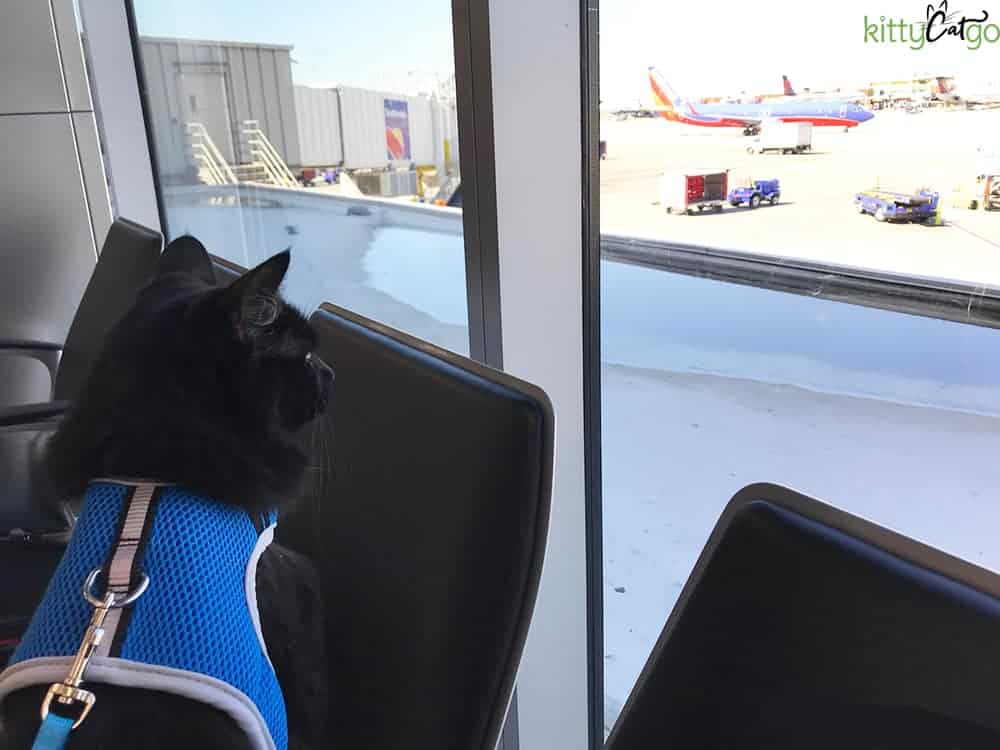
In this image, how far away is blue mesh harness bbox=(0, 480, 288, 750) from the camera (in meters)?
0.59

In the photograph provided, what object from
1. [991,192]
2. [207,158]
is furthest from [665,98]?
[207,158]

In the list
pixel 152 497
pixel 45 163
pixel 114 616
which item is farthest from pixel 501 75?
pixel 45 163

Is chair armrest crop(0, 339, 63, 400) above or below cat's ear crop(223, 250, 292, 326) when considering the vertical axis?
below

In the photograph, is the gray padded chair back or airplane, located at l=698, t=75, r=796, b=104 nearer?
airplane, located at l=698, t=75, r=796, b=104

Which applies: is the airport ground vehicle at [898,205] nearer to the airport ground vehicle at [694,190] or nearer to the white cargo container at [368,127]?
the airport ground vehicle at [694,190]

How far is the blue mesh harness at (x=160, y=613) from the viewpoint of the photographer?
585 mm

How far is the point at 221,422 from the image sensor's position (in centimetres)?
77

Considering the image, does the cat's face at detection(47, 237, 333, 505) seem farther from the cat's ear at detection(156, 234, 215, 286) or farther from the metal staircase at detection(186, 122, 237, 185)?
the metal staircase at detection(186, 122, 237, 185)

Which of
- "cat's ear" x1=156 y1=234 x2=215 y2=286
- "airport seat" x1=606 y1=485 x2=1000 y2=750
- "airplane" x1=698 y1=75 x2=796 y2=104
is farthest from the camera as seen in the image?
"airplane" x1=698 y1=75 x2=796 y2=104

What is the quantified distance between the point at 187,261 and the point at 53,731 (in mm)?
601

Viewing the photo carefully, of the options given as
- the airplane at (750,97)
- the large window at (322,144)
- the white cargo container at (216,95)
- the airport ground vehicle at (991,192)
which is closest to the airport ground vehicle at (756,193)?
the airplane at (750,97)

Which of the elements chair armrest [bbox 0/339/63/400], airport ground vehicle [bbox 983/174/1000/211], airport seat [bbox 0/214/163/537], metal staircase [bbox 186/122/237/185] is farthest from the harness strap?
metal staircase [bbox 186/122/237/185]

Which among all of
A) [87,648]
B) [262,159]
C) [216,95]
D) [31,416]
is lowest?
[31,416]

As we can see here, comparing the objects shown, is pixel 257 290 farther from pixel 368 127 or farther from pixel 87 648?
pixel 368 127
